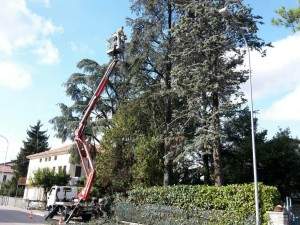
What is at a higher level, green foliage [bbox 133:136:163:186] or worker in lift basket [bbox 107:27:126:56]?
worker in lift basket [bbox 107:27:126:56]

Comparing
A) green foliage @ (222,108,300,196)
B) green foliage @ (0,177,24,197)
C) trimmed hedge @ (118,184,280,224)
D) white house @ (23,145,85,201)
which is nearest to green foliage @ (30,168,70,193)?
white house @ (23,145,85,201)

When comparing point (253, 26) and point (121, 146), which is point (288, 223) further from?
point (121, 146)

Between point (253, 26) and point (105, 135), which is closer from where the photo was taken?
point (253, 26)

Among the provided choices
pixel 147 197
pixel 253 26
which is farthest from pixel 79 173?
pixel 253 26

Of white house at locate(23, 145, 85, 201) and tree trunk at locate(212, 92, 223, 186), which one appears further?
white house at locate(23, 145, 85, 201)

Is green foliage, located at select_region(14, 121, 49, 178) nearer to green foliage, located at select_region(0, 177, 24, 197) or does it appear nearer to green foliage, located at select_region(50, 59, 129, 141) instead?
green foliage, located at select_region(0, 177, 24, 197)

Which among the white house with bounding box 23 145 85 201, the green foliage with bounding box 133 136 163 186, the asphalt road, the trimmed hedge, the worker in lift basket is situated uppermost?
the worker in lift basket

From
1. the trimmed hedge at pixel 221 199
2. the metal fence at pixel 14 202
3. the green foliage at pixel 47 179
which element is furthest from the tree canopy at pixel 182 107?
the metal fence at pixel 14 202

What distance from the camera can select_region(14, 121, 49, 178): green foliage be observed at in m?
81.1

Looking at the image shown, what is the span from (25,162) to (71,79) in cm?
4366

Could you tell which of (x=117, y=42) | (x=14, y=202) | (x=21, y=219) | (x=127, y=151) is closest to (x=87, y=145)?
(x=127, y=151)

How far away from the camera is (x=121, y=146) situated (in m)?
32.4

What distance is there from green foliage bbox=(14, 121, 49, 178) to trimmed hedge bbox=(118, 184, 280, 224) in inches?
2363

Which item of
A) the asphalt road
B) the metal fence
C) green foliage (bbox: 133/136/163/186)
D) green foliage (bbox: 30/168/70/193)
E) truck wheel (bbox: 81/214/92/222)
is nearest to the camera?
the asphalt road
